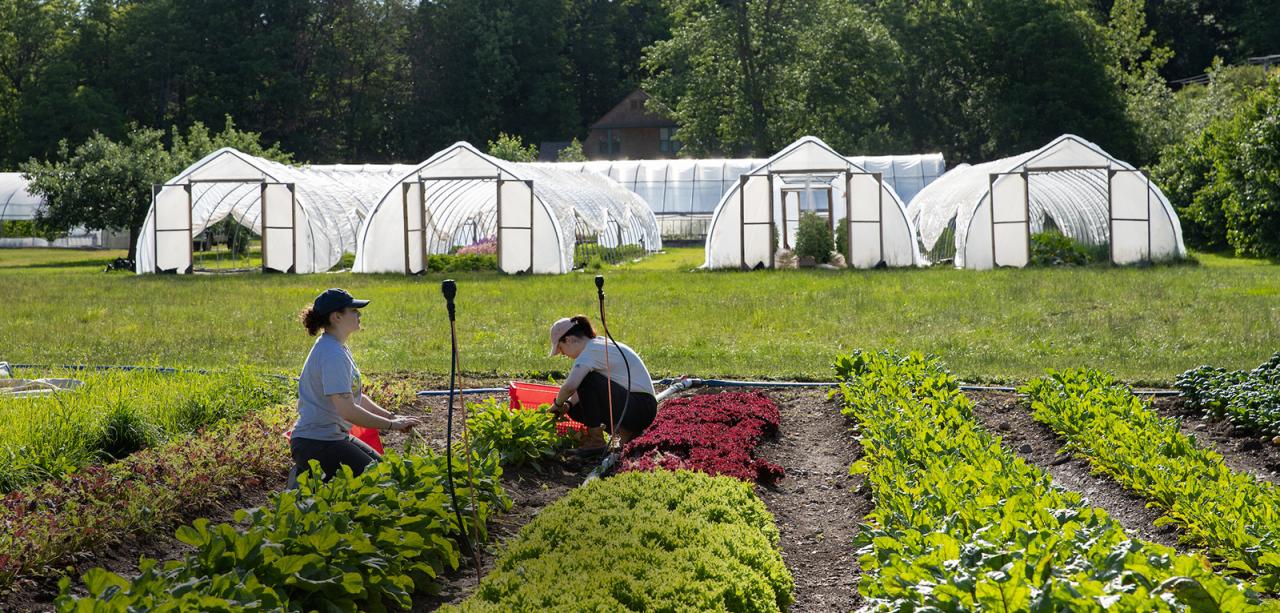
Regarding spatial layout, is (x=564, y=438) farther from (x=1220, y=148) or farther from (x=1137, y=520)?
(x=1220, y=148)

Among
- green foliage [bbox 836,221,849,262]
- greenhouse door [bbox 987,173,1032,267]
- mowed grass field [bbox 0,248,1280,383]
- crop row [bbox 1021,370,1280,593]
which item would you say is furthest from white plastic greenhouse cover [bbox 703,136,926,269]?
crop row [bbox 1021,370,1280,593]

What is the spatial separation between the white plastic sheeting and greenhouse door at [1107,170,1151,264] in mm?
14254

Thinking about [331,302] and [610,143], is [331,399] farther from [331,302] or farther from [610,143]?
[610,143]

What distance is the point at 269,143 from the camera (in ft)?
192

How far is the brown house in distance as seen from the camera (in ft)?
214

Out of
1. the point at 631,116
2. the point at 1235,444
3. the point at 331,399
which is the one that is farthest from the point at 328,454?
the point at 631,116

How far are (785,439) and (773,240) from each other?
59.0 ft

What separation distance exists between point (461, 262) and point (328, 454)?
20.8 m

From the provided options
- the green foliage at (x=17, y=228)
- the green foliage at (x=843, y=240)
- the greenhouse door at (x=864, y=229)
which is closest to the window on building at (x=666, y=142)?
the green foliage at (x=17, y=228)

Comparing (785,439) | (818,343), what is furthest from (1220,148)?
(785,439)

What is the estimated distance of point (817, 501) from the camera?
7820 millimetres

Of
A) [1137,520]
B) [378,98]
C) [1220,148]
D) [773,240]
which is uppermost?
[378,98]

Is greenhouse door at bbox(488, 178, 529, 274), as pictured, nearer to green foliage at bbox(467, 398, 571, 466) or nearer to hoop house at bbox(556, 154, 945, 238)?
hoop house at bbox(556, 154, 945, 238)

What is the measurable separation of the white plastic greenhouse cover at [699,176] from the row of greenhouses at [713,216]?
7.97m
